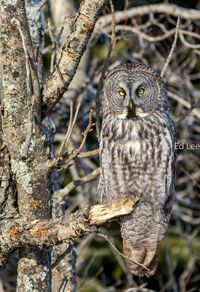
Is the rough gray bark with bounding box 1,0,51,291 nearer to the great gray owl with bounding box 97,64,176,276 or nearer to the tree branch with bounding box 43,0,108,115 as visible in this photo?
the tree branch with bounding box 43,0,108,115

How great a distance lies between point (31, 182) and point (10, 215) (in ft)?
0.69

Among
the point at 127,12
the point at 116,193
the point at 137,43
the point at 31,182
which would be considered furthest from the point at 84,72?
the point at 31,182

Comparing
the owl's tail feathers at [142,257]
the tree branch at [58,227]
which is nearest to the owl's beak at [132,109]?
the owl's tail feathers at [142,257]

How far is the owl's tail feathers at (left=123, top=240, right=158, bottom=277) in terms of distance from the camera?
4801mm

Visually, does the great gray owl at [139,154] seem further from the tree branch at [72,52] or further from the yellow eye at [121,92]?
the tree branch at [72,52]

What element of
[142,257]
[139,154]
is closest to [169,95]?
[142,257]

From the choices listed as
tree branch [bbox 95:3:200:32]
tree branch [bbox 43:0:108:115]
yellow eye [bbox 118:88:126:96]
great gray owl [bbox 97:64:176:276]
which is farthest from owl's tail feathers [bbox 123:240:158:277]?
tree branch [bbox 95:3:200:32]

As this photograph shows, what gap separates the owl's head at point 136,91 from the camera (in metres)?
4.77

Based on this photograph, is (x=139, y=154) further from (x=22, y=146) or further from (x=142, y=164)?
(x=22, y=146)

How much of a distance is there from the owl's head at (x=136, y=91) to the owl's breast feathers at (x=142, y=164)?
0.07 meters

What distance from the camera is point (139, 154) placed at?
4566 millimetres

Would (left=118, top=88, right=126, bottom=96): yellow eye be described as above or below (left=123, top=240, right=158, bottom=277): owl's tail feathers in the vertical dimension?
above

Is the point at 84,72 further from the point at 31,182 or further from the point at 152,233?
the point at 31,182

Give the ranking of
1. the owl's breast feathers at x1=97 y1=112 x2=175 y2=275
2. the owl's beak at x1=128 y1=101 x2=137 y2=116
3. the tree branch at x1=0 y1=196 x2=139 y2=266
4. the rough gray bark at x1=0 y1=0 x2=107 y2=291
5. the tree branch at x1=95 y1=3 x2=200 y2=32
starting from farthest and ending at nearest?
the tree branch at x1=95 y1=3 x2=200 y2=32
the owl's beak at x1=128 y1=101 x2=137 y2=116
the owl's breast feathers at x1=97 y1=112 x2=175 y2=275
the rough gray bark at x1=0 y1=0 x2=107 y2=291
the tree branch at x1=0 y1=196 x2=139 y2=266
